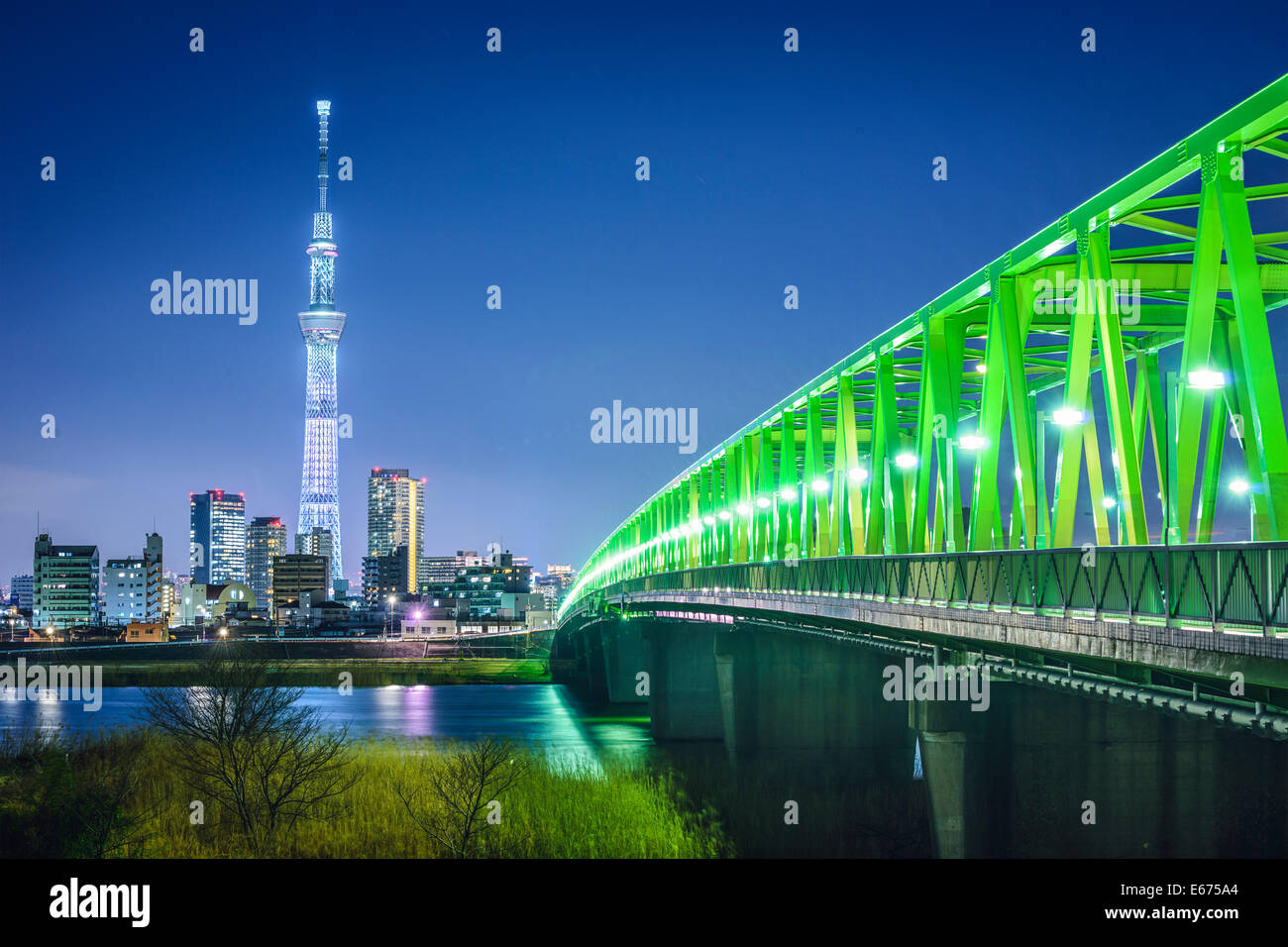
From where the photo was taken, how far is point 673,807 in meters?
49.3

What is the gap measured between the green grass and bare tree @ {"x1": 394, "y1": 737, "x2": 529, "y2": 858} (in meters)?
0.46

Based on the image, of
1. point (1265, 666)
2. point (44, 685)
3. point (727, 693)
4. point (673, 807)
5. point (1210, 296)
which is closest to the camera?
point (1265, 666)

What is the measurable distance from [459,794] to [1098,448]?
25425mm

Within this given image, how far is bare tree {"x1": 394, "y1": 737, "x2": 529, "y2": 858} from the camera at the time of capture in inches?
1625

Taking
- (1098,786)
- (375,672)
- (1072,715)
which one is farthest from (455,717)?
(1098,786)

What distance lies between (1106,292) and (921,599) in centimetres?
864

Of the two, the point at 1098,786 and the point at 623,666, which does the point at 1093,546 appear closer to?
the point at 1098,786

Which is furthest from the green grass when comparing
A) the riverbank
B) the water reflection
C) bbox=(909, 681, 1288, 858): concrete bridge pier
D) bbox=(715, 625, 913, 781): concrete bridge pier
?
the riverbank

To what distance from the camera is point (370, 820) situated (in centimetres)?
4456

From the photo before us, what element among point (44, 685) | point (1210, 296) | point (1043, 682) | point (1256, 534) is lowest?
point (44, 685)
